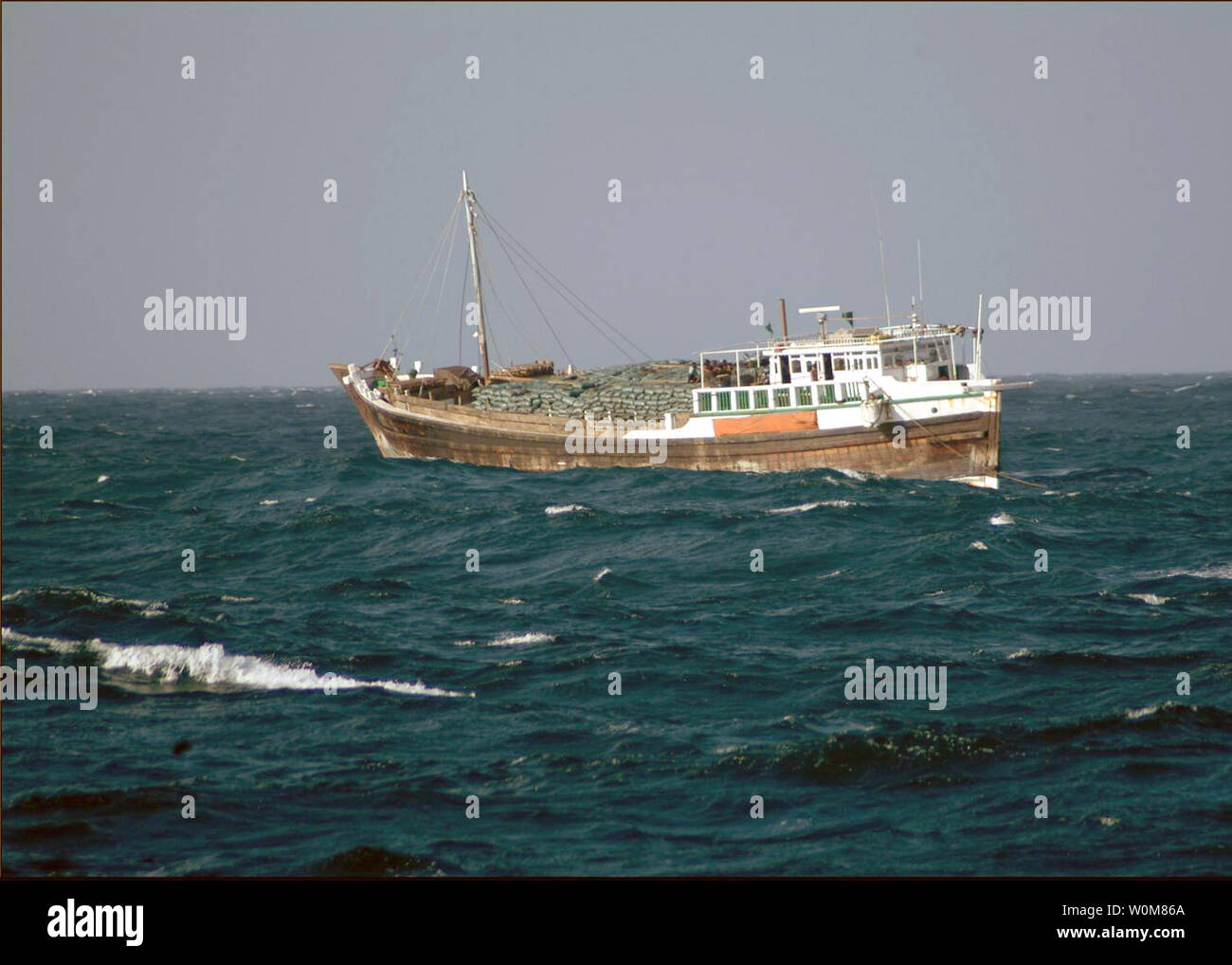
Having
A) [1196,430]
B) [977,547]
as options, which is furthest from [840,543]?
[1196,430]

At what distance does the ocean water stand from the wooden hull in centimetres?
354

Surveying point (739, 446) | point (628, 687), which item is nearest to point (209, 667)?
point (628, 687)

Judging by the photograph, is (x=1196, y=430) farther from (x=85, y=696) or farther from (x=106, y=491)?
(x=85, y=696)

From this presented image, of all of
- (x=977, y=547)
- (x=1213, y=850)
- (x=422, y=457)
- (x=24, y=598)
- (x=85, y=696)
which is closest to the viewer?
(x=1213, y=850)

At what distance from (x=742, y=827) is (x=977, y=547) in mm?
22230

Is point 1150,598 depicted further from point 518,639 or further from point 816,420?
point 816,420

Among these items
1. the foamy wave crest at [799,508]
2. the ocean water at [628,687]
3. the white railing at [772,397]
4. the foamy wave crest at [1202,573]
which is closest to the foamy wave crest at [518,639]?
the ocean water at [628,687]

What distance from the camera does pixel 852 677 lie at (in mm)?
22531

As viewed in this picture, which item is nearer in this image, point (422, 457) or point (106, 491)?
point (106, 491)

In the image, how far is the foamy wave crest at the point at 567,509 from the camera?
44.1 meters

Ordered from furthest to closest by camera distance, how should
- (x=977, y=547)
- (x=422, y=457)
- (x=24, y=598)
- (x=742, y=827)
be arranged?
(x=422, y=457) < (x=977, y=547) < (x=24, y=598) < (x=742, y=827)

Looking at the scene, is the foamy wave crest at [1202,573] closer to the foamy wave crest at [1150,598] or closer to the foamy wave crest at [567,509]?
the foamy wave crest at [1150,598]

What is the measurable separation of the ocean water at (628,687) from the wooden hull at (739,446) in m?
3.54

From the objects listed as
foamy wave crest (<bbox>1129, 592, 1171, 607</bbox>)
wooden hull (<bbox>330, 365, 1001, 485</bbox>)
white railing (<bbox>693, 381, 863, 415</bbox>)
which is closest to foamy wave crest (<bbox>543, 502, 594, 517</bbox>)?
wooden hull (<bbox>330, 365, 1001, 485</bbox>)
